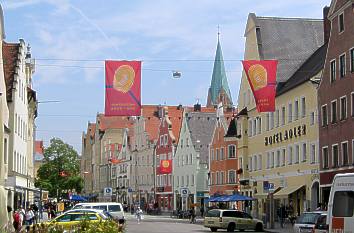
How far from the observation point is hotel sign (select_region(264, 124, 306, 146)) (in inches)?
2388

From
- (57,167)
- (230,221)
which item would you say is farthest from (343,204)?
(57,167)

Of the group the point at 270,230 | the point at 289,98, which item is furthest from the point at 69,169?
the point at 270,230

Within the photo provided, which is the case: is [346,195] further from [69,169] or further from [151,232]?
[69,169]

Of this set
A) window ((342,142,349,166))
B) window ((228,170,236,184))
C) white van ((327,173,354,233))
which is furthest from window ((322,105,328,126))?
white van ((327,173,354,233))

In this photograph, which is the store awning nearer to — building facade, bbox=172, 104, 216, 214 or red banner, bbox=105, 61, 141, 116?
red banner, bbox=105, 61, 141, 116

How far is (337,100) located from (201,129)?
5376 cm

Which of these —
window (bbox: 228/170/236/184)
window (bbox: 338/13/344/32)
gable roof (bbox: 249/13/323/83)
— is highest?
gable roof (bbox: 249/13/323/83)

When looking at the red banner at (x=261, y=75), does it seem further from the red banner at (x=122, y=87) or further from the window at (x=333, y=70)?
the window at (x=333, y=70)

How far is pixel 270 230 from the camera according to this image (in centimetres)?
5319

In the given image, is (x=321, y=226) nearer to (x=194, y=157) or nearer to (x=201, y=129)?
(x=194, y=157)

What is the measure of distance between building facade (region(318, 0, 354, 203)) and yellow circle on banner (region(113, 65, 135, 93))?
1961 cm

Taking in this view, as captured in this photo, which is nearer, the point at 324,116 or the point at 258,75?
the point at 258,75

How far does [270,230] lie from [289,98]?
46.8ft

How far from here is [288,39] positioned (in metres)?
73.2
